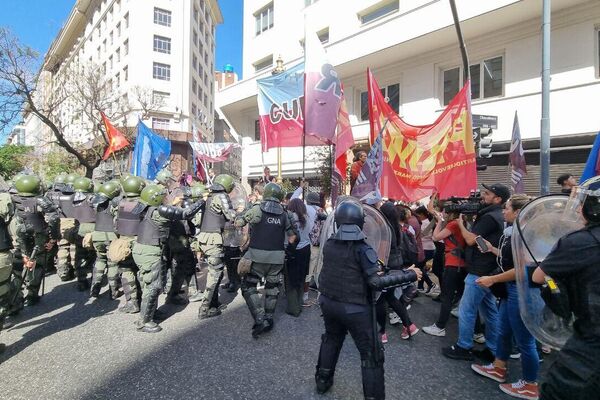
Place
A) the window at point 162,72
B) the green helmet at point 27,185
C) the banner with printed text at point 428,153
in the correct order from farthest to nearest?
the window at point 162,72
the green helmet at point 27,185
the banner with printed text at point 428,153

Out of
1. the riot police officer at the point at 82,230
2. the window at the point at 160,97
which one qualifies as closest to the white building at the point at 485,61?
the riot police officer at the point at 82,230

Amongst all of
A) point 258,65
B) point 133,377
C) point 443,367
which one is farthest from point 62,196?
point 258,65

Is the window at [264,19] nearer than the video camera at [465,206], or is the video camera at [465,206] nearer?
the video camera at [465,206]

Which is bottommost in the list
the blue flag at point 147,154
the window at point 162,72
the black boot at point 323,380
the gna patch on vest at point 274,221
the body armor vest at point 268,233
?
the black boot at point 323,380

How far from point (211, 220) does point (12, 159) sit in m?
40.6

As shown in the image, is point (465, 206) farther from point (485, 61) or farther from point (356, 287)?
point (485, 61)

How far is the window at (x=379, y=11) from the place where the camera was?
531 inches

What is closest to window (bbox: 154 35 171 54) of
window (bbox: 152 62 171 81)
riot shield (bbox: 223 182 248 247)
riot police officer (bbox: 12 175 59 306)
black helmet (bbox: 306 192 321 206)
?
window (bbox: 152 62 171 81)

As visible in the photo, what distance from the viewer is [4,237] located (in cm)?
365

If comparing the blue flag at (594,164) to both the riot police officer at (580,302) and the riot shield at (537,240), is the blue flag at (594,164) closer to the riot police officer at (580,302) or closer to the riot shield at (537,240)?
the riot shield at (537,240)

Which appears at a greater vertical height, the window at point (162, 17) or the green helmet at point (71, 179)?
the window at point (162, 17)

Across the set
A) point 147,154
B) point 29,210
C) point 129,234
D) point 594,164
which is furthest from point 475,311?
point 147,154

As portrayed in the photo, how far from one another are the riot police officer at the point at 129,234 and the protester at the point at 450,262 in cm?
410

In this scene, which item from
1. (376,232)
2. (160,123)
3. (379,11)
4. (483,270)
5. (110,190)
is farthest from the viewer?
(160,123)
